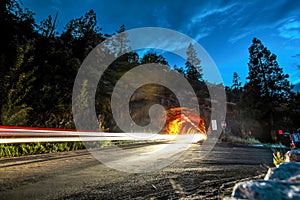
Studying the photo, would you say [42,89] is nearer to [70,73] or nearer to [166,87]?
[70,73]

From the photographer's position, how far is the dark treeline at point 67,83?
12125mm

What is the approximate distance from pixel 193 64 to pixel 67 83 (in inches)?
2302

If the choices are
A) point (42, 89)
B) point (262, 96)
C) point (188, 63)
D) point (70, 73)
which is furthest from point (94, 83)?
point (188, 63)

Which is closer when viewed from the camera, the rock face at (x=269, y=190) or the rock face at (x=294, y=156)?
the rock face at (x=269, y=190)

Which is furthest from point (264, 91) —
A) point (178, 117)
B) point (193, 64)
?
point (193, 64)

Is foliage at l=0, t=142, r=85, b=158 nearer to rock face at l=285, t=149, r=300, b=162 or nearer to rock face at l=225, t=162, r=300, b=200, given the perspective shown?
rock face at l=225, t=162, r=300, b=200

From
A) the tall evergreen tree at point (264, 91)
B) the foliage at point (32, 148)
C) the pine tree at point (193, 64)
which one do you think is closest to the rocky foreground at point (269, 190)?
the foliage at point (32, 148)

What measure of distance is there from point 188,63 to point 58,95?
58842mm

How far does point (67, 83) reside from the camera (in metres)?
16.4

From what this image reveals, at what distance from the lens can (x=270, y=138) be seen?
98.2 ft

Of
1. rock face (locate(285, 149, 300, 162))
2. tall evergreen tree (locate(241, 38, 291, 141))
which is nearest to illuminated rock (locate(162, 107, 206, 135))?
tall evergreen tree (locate(241, 38, 291, 141))

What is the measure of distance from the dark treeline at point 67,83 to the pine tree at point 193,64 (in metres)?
21.7

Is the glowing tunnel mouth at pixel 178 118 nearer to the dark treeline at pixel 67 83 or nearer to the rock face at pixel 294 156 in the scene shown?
the dark treeline at pixel 67 83

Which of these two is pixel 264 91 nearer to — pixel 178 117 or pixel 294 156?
pixel 178 117
